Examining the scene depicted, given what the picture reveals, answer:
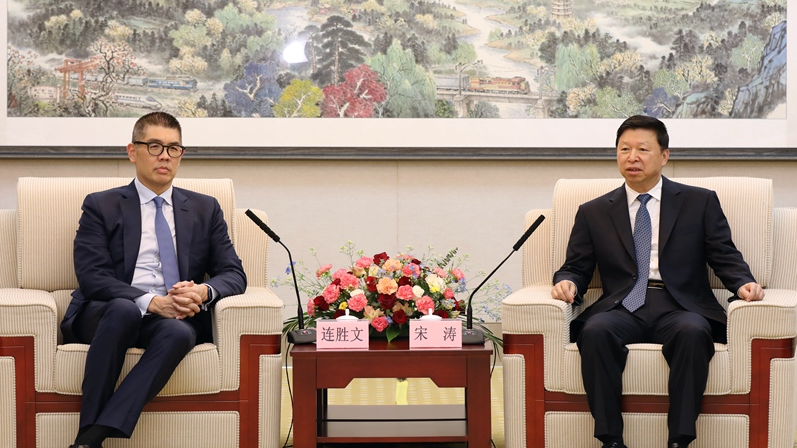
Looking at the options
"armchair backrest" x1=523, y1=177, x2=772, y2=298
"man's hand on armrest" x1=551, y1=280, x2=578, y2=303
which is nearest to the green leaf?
"man's hand on armrest" x1=551, y1=280, x2=578, y2=303

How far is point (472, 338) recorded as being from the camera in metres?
3.05

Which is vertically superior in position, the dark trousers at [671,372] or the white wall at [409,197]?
the white wall at [409,197]

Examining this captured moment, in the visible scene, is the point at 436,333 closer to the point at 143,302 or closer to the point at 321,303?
the point at 321,303

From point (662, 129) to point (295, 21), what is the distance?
1.97 m

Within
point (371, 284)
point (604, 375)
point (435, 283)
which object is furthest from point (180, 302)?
point (604, 375)

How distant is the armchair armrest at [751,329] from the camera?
2.94 m

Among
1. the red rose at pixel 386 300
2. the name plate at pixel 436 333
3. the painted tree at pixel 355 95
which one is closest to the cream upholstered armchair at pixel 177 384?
the red rose at pixel 386 300

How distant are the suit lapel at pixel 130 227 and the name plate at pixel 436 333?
107cm

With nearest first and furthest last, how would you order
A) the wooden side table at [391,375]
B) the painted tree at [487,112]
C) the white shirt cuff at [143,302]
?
the wooden side table at [391,375], the white shirt cuff at [143,302], the painted tree at [487,112]

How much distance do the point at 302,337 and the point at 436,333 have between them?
46 cm

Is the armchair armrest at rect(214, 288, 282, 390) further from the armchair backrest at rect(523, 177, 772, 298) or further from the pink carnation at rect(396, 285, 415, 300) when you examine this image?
the armchair backrest at rect(523, 177, 772, 298)

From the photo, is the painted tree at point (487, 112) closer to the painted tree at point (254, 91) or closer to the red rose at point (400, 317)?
the painted tree at point (254, 91)

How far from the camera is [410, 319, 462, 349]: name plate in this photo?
9.78 feet

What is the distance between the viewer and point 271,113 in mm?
4492
